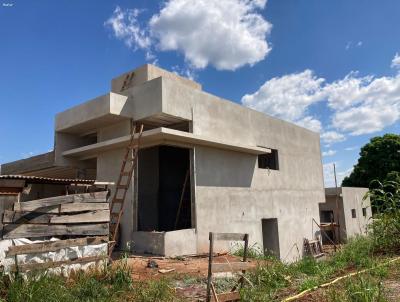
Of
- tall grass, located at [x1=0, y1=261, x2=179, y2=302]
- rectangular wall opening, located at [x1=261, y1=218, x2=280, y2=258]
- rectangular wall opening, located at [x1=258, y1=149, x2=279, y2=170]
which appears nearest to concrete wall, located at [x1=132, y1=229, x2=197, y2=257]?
tall grass, located at [x1=0, y1=261, x2=179, y2=302]

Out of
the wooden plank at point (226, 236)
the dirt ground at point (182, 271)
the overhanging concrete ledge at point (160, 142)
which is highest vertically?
the overhanging concrete ledge at point (160, 142)

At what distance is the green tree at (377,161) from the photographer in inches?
1222

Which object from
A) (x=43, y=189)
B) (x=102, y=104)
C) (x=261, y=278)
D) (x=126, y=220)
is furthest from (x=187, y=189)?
(x=261, y=278)

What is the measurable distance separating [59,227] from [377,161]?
102 ft

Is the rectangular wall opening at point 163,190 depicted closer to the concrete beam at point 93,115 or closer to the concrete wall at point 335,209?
the concrete beam at point 93,115

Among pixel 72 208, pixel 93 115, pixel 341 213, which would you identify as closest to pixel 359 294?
pixel 72 208

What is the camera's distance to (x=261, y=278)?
22.0 ft

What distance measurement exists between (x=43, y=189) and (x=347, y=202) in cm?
1854

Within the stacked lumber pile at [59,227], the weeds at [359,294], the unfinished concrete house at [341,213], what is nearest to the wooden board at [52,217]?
the stacked lumber pile at [59,227]

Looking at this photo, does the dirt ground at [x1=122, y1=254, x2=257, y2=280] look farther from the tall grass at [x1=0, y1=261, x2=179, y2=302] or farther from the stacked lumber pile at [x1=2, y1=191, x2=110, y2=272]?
the stacked lumber pile at [x1=2, y1=191, x2=110, y2=272]

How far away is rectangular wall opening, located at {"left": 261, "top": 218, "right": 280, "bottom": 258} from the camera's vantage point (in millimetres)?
16016

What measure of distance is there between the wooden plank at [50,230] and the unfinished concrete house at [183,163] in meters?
3.10

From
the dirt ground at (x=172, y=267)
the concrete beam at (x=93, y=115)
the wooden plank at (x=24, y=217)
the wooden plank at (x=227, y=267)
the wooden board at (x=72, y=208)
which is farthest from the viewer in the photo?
the concrete beam at (x=93, y=115)

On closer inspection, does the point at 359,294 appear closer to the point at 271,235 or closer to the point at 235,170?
the point at 235,170
